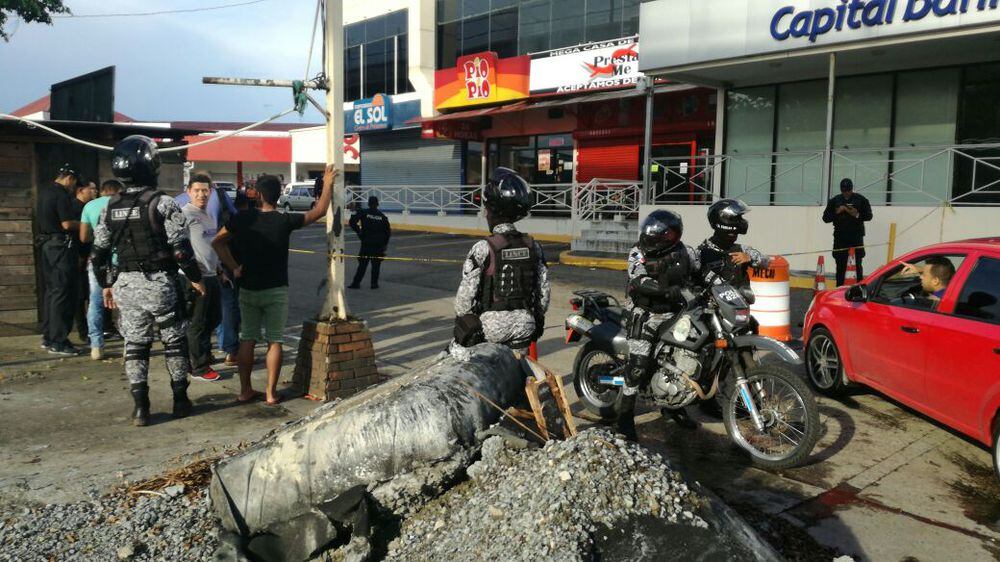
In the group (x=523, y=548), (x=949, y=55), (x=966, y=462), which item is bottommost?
(x=966, y=462)

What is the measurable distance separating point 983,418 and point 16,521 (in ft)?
18.0

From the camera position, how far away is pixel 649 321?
5289 millimetres

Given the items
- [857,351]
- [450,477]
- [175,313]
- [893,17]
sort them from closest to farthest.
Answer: [450,477] < [175,313] < [857,351] < [893,17]

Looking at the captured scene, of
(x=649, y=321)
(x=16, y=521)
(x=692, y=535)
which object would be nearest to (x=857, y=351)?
→ (x=649, y=321)

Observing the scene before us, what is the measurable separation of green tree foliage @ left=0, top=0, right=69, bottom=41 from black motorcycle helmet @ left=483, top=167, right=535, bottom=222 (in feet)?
62.0

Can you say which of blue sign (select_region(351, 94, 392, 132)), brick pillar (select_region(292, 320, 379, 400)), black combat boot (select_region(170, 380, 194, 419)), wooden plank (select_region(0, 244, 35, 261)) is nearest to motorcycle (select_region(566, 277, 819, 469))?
brick pillar (select_region(292, 320, 379, 400))

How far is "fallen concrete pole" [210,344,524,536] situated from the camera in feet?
11.3

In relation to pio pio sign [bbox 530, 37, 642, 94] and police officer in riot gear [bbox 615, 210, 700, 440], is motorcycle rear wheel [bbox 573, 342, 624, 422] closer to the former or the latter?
police officer in riot gear [bbox 615, 210, 700, 440]

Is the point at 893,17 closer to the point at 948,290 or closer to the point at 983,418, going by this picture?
the point at 948,290

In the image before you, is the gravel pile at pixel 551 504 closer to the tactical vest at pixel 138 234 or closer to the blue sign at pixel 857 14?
the tactical vest at pixel 138 234

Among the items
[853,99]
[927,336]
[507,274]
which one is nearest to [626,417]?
[507,274]

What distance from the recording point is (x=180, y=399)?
5770 millimetres

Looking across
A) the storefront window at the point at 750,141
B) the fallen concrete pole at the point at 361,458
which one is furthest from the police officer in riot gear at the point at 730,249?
the storefront window at the point at 750,141

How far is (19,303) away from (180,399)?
13.9ft
